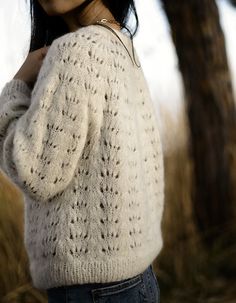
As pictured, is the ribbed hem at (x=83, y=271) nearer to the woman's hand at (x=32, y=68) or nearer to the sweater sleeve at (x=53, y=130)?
the sweater sleeve at (x=53, y=130)

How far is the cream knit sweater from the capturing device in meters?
1.20

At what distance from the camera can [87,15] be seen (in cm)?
137

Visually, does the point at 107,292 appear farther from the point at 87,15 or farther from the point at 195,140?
the point at 195,140

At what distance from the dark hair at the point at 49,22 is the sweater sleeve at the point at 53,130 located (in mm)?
317

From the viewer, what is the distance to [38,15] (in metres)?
1.55

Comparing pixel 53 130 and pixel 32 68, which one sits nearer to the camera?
pixel 53 130

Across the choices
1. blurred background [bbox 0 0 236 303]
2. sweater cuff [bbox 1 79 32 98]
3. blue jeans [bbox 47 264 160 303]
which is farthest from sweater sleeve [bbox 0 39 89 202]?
blurred background [bbox 0 0 236 303]

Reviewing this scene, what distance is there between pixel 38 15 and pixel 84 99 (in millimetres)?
439

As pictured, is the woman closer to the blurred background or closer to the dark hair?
the dark hair

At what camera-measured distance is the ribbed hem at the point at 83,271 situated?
1.25m

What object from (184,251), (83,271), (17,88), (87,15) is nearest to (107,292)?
(83,271)

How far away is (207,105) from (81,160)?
2.29 meters

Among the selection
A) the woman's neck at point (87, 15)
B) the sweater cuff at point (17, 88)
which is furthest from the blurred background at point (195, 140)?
the sweater cuff at point (17, 88)

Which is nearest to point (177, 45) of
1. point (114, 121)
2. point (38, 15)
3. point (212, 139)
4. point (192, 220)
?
point (212, 139)
